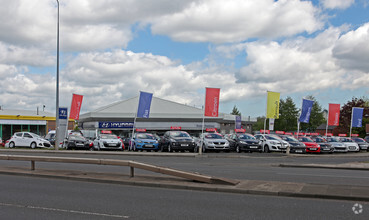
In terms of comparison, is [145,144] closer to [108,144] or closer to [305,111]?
[108,144]

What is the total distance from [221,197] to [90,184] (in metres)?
4.09

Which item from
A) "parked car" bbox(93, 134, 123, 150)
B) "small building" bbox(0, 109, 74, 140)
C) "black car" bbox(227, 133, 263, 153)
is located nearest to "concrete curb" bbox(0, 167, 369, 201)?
"parked car" bbox(93, 134, 123, 150)

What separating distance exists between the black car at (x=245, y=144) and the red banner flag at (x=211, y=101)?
9.50ft

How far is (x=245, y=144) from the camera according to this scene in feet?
93.0

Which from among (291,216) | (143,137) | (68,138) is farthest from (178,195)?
(68,138)

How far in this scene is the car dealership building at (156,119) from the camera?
68.1m

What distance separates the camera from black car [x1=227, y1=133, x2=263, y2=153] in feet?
92.9

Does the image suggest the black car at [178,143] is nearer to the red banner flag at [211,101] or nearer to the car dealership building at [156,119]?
the red banner flag at [211,101]

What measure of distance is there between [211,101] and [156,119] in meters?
40.6

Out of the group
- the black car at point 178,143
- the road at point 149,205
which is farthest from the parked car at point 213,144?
the road at point 149,205

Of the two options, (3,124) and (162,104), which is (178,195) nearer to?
(3,124)

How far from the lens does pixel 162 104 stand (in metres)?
75.7

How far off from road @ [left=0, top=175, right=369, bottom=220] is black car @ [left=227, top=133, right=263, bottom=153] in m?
18.5

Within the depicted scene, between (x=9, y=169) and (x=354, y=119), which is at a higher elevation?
(x=354, y=119)
